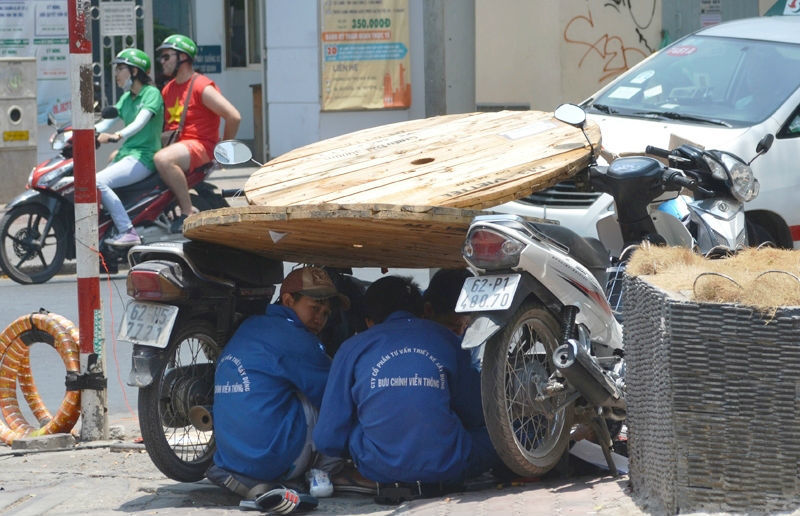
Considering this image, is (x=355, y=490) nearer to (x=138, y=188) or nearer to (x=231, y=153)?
(x=231, y=153)

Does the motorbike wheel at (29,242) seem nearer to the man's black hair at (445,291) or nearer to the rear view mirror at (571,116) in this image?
the man's black hair at (445,291)

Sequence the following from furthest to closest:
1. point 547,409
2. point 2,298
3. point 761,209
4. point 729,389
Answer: point 2,298
point 761,209
point 547,409
point 729,389

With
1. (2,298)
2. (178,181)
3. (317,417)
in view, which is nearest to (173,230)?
(178,181)

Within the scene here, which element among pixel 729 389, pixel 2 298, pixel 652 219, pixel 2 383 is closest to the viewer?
pixel 729 389

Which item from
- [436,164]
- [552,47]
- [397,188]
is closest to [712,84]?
[436,164]

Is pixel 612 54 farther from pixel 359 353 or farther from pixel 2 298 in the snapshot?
pixel 359 353

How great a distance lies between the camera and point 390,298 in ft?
18.6

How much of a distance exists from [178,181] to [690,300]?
25.1 feet

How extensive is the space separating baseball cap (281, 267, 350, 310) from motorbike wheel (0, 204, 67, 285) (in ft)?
18.6

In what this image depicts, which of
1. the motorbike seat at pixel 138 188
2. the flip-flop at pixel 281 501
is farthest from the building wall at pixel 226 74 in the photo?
the flip-flop at pixel 281 501

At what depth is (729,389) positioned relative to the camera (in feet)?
12.6

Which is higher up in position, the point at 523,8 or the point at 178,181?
A: the point at 523,8

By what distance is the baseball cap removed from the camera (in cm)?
550

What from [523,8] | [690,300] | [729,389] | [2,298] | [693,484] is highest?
[523,8]
